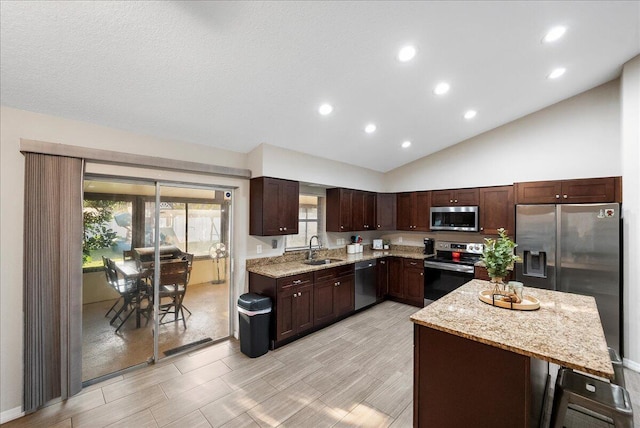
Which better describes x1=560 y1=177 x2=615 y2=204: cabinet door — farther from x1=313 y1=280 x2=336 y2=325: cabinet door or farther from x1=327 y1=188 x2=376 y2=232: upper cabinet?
x1=313 y1=280 x2=336 y2=325: cabinet door

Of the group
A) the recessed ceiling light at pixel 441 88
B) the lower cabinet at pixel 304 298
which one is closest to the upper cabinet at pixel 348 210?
the lower cabinet at pixel 304 298

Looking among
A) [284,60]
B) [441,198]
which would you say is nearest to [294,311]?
[284,60]

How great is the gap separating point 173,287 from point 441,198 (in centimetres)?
473

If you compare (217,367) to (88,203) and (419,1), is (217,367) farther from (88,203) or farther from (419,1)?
(419,1)

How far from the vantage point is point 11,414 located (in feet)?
7.39

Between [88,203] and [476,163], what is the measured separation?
Answer: 18.7ft

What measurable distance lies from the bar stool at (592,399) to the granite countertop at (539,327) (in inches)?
14.0

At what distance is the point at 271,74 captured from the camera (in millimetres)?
2438

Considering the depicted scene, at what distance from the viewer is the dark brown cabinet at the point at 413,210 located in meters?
5.34

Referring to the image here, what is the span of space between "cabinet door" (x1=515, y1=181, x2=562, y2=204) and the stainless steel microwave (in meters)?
0.81

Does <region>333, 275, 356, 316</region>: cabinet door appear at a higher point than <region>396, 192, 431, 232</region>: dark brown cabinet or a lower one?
lower

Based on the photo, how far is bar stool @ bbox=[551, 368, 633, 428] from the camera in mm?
1522

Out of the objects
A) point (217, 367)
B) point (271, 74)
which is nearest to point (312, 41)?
point (271, 74)

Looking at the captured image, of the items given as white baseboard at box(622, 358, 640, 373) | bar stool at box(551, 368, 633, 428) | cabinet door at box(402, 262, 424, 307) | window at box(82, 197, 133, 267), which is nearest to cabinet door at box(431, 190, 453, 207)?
cabinet door at box(402, 262, 424, 307)
